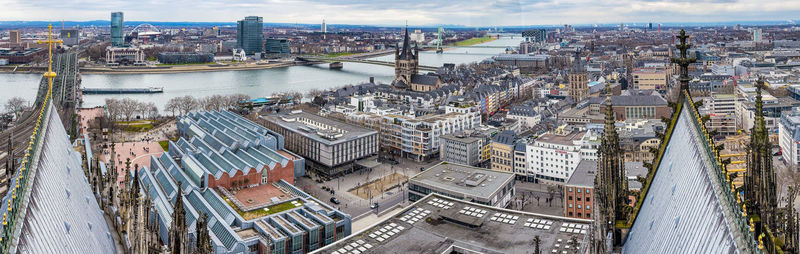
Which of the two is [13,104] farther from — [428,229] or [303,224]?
[428,229]

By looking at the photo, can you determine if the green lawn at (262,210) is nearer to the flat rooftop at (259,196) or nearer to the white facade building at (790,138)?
the flat rooftop at (259,196)

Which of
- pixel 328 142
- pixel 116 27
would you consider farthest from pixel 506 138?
pixel 116 27

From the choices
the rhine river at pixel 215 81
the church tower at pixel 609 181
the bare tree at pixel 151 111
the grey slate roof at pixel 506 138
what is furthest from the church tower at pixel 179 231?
the rhine river at pixel 215 81

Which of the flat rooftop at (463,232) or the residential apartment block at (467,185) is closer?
the flat rooftop at (463,232)

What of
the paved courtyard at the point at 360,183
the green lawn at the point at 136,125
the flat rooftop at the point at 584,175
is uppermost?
the green lawn at the point at 136,125

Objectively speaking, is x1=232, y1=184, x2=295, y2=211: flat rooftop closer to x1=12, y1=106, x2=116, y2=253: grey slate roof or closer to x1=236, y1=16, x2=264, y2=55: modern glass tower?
x1=12, y1=106, x2=116, y2=253: grey slate roof

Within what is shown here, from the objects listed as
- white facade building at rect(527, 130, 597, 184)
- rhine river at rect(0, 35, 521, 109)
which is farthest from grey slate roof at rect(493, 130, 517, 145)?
rhine river at rect(0, 35, 521, 109)
